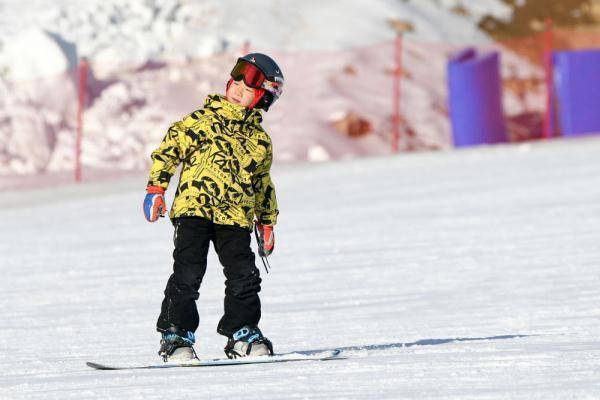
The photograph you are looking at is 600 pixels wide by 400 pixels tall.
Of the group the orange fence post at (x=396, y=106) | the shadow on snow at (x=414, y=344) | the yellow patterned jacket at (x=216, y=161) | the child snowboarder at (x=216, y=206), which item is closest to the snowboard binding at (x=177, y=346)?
the child snowboarder at (x=216, y=206)

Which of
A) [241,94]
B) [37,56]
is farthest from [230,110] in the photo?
[37,56]

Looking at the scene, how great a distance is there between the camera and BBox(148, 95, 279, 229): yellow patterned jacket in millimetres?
6430

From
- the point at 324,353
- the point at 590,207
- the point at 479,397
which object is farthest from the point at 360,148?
the point at 479,397

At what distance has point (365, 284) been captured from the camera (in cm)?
977

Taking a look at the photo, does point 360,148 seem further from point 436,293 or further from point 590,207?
point 436,293

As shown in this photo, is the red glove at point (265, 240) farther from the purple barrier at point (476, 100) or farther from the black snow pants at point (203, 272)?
the purple barrier at point (476, 100)

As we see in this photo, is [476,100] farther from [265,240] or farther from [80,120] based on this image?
[265,240]

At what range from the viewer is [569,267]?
32.2ft

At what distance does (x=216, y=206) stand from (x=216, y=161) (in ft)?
0.61

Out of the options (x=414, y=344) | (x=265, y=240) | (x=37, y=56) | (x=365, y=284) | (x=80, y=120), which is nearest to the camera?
(x=265, y=240)

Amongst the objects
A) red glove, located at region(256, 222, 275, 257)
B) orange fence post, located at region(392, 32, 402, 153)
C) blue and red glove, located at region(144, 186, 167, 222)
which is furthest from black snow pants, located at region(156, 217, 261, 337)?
orange fence post, located at region(392, 32, 402, 153)

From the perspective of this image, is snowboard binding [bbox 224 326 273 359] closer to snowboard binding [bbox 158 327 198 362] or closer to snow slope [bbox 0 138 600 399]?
snowboard binding [bbox 158 327 198 362]

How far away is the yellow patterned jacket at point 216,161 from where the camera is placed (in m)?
6.43

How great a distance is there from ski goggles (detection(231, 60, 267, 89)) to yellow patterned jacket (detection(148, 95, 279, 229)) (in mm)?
116
